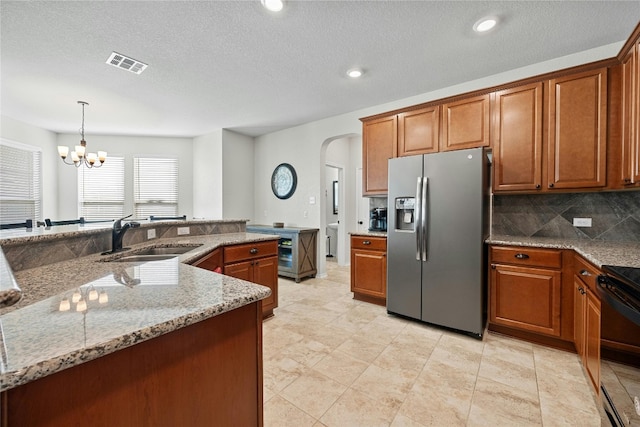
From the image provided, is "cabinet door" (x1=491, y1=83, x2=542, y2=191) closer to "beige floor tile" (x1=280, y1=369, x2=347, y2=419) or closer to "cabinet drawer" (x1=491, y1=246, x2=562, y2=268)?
"cabinet drawer" (x1=491, y1=246, x2=562, y2=268)

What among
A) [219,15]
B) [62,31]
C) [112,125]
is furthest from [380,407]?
[112,125]

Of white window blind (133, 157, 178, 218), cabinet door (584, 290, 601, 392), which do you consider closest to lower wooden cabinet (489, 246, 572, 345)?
cabinet door (584, 290, 601, 392)

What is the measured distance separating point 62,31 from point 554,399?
14.6 feet

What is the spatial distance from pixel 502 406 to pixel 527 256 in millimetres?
1249

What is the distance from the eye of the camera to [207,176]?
17.4ft

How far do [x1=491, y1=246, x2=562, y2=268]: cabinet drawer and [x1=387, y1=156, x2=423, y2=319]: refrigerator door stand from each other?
0.68m

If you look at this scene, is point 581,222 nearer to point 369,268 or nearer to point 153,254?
point 369,268

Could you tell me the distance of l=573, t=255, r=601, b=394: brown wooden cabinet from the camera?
1534 mm

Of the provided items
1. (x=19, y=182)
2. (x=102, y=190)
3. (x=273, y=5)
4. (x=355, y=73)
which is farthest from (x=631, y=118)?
(x=19, y=182)

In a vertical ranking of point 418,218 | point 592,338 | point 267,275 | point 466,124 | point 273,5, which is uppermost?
point 273,5

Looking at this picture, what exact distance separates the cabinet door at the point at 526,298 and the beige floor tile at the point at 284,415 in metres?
1.93

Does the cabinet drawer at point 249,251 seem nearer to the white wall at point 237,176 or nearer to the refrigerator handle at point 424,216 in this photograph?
the refrigerator handle at point 424,216

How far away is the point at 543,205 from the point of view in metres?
2.69

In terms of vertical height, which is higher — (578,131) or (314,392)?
(578,131)
